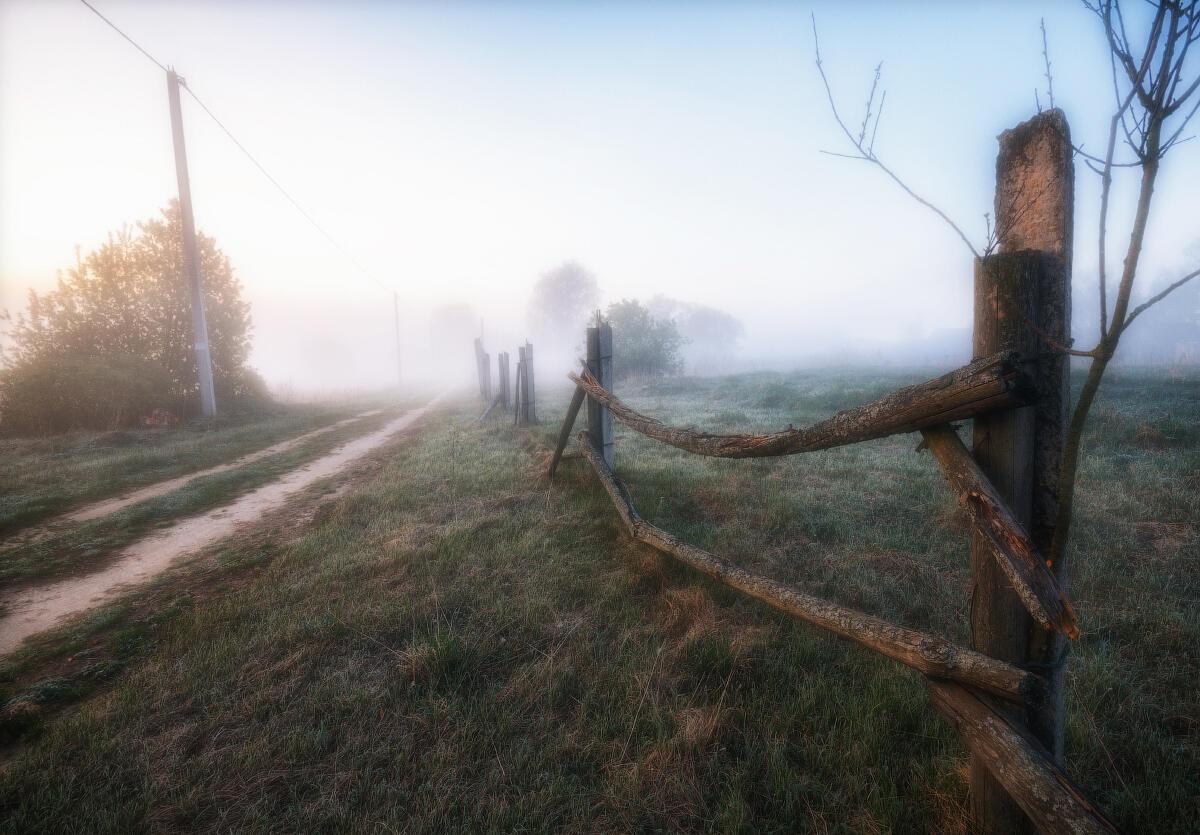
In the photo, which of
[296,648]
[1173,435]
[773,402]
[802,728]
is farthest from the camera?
[773,402]

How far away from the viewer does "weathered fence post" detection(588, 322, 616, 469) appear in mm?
5812

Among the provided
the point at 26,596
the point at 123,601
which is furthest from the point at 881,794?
the point at 26,596

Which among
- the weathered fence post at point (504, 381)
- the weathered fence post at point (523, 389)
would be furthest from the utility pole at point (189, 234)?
the weathered fence post at point (523, 389)

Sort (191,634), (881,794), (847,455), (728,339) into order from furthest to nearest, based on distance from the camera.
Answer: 1. (728,339)
2. (847,455)
3. (191,634)
4. (881,794)

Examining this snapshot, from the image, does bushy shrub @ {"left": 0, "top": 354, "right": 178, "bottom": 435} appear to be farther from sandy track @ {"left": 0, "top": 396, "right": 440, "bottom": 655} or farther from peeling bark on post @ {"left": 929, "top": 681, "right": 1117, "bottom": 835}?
peeling bark on post @ {"left": 929, "top": 681, "right": 1117, "bottom": 835}

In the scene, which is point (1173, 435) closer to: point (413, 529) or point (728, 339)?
point (413, 529)

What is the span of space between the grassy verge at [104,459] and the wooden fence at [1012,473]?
9064mm

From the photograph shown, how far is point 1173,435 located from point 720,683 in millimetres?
9542

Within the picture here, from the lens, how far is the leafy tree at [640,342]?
29.1 m

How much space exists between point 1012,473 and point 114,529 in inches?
322

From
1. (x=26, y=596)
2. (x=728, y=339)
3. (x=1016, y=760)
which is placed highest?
(x=728, y=339)

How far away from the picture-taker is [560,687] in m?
2.50

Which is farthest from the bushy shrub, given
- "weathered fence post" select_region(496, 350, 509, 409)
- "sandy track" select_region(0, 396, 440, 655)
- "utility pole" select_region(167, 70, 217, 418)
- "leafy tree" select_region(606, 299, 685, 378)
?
"leafy tree" select_region(606, 299, 685, 378)

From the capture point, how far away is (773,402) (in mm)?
15359
